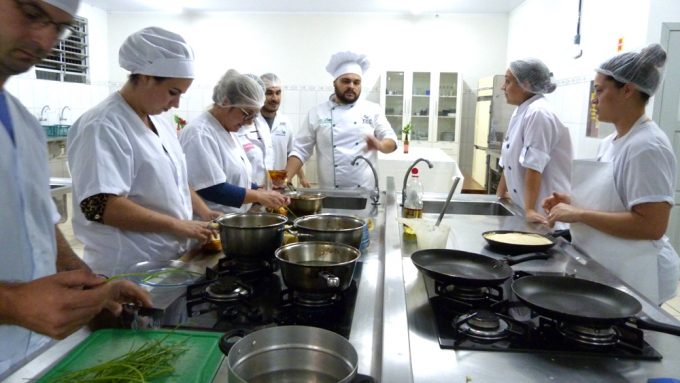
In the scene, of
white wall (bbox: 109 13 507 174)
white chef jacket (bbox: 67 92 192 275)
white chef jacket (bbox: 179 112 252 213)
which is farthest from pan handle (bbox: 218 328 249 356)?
white wall (bbox: 109 13 507 174)

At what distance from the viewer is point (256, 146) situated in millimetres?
3066

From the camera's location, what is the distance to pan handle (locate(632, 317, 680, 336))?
3.20ft

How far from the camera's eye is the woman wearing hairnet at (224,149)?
2123 millimetres

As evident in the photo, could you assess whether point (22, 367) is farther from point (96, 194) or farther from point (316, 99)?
point (316, 99)

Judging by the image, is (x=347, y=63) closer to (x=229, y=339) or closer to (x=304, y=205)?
(x=304, y=205)

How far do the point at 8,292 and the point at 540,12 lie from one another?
562 cm

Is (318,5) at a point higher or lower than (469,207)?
higher

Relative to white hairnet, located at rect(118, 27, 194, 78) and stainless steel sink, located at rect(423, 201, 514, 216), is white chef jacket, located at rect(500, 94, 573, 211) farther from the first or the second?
white hairnet, located at rect(118, 27, 194, 78)

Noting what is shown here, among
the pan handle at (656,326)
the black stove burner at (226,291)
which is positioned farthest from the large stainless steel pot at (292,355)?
the pan handle at (656,326)

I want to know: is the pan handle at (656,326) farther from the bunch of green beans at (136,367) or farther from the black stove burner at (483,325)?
the bunch of green beans at (136,367)

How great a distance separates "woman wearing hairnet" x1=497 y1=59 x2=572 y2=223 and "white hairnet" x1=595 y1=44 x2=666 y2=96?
1.91 feet

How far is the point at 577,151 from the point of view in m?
4.28

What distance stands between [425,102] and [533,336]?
219 inches

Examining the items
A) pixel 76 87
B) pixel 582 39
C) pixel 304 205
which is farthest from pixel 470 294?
pixel 76 87
